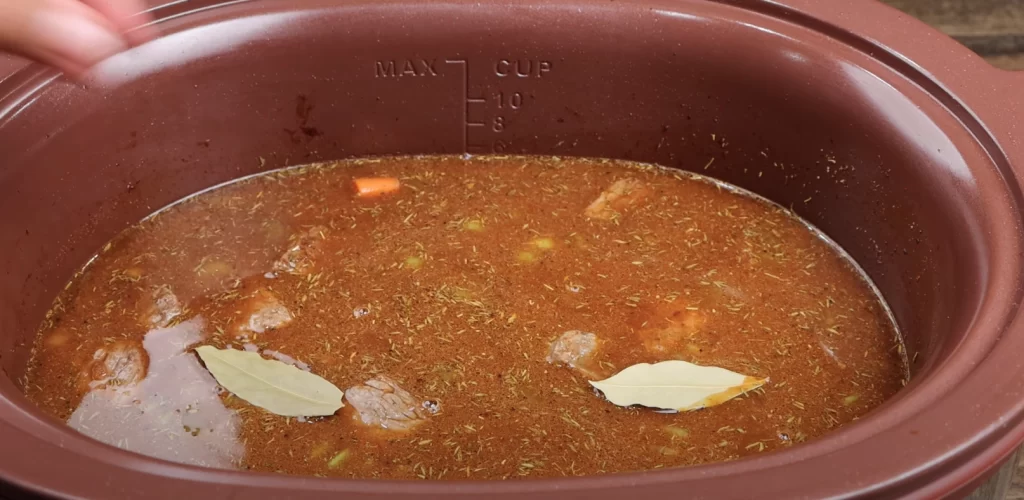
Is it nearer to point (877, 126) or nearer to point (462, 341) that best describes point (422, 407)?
point (462, 341)

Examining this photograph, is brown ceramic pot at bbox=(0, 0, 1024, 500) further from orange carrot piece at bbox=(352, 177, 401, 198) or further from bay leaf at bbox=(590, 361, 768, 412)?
bay leaf at bbox=(590, 361, 768, 412)

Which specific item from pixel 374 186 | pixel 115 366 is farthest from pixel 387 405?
pixel 374 186

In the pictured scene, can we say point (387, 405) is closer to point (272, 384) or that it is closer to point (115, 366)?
point (272, 384)

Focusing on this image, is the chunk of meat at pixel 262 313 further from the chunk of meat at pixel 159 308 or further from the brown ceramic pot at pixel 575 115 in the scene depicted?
the brown ceramic pot at pixel 575 115

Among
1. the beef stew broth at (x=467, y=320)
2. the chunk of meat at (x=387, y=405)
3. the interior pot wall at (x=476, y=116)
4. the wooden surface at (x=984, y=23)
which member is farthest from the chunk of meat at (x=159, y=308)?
the wooden surface at (x=984, y=23)

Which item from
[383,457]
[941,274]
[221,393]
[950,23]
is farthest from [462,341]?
[950,23]
